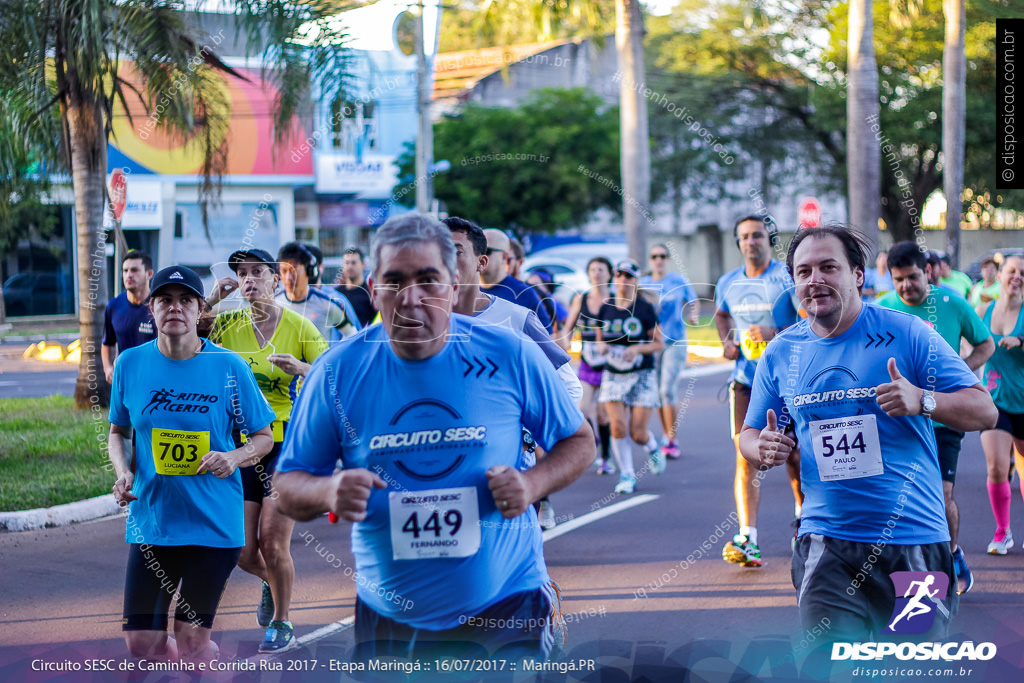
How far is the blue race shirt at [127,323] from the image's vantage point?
26.6 ft

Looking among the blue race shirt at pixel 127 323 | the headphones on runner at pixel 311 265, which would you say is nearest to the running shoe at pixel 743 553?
the headphones on runner at pixel 311 265

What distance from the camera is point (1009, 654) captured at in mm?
4918

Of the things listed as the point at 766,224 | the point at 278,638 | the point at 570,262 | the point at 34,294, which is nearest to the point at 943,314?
the point at 766,224

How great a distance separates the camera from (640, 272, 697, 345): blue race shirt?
1134 cm

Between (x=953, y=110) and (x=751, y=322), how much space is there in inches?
528

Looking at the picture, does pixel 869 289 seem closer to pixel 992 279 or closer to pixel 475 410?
pixel 992 279

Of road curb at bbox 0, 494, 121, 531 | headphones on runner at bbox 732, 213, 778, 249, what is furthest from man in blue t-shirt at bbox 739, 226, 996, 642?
road curb at bbox 0, 494, 121, 531

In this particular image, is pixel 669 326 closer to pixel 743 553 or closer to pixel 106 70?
pixel 743 553

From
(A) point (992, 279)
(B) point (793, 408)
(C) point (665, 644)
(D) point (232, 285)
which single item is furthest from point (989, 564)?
(A) point (992, 279)

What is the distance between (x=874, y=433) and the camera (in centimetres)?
356

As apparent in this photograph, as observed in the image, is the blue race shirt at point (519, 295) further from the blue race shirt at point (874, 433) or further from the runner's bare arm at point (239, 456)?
the blue race shirt at point (874, 433)

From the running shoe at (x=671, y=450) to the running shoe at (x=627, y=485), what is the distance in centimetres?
150

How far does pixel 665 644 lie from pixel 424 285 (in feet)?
10.1

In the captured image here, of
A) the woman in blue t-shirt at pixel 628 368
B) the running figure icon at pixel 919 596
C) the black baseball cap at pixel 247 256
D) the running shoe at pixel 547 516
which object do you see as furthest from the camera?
the woman in blue t-shirt at pixel 628 368
